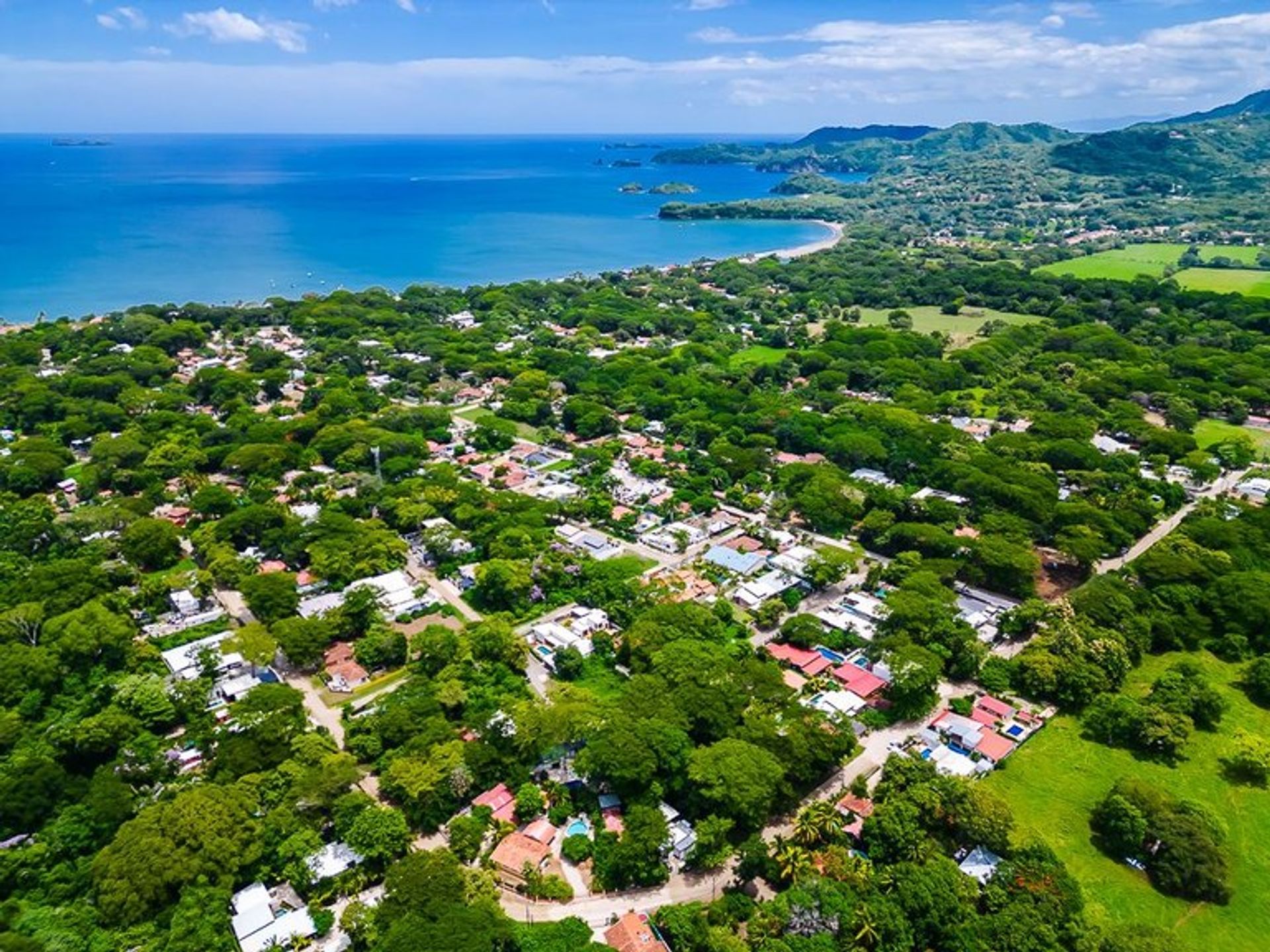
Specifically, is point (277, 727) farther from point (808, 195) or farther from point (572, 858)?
point (808, 195)

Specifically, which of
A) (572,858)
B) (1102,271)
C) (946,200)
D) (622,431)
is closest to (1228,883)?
(572,858)

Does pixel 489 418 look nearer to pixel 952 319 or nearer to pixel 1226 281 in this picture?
pixel 952 319

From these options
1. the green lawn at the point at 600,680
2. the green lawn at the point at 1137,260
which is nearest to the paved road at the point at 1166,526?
the green lawn at the point at 600,680

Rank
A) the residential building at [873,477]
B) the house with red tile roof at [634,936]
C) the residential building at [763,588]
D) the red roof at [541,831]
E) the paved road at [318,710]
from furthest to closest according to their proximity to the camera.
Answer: the residential building at [873,477]
the residential building at [763,588]
the paved road at [318,710]
the red roof at [541,831]
the house with red tile roof at [634,936]

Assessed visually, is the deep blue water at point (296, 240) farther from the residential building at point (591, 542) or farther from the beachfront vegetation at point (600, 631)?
the residential building at point (591, 542)

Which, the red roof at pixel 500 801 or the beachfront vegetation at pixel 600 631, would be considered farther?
the red roof at pixel 500 801

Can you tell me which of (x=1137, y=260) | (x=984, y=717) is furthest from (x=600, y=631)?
(x=1137, y=260)
